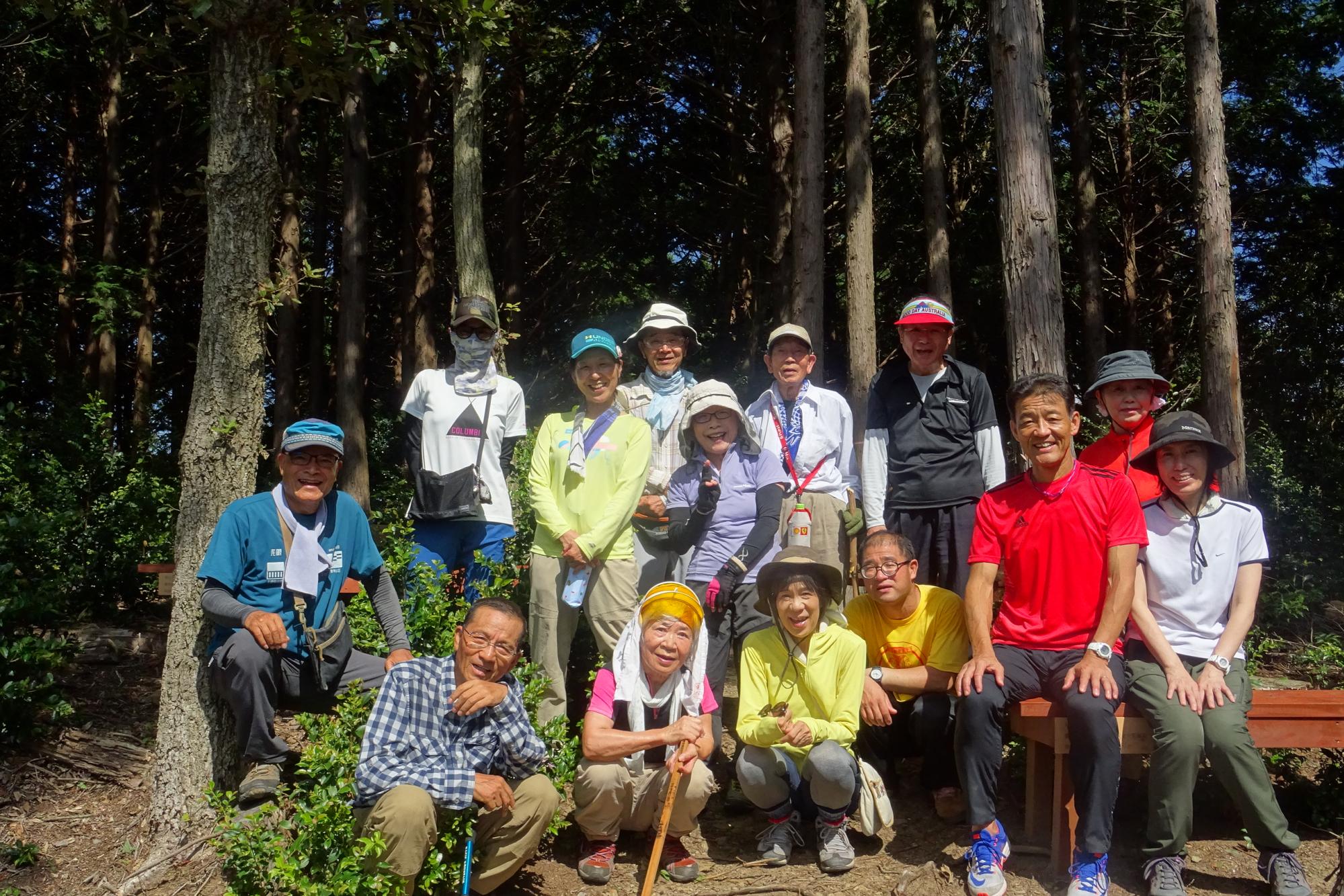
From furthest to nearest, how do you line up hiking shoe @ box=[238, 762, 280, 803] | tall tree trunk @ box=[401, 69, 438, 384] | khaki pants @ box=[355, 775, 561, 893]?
tall tree trunk @ box=[401, 69, 438, 384], hiking shoe @ box=[238, 762, 280, 803], khaki pants @ box=[355, 775, 561, 893]

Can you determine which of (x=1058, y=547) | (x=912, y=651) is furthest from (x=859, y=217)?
(x=1058, y=547)

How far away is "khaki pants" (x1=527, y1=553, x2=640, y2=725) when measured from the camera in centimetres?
523

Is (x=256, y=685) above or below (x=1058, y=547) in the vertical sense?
below

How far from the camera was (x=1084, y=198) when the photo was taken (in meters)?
16.2

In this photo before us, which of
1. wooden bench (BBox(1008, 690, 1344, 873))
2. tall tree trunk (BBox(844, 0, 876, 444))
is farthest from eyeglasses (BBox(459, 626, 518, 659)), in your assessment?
tall tree trunk (BBox(844, 0, 876, 444))

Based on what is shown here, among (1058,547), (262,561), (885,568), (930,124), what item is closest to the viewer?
(1058,547)

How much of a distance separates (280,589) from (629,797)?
189cm

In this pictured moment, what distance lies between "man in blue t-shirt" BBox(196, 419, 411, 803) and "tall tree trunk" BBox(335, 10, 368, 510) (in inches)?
298

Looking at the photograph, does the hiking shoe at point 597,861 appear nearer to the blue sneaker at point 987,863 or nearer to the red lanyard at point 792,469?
the blue sneaker at point 987,863

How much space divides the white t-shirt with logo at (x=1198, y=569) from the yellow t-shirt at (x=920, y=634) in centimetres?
83

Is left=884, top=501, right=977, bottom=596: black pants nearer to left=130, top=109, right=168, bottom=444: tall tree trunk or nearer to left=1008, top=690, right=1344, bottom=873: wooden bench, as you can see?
left=1008, top=690, right=1344, bottom=873: wooden bench

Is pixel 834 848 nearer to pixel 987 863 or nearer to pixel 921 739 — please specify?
pixel 987 863

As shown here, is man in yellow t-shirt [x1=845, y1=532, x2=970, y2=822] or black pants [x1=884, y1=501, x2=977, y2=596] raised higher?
black pants [x1=884, y1=501, x2=977, y2=596]

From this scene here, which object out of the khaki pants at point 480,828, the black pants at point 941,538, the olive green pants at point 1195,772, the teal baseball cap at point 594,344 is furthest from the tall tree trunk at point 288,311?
the olive green pants at point 1195,772
